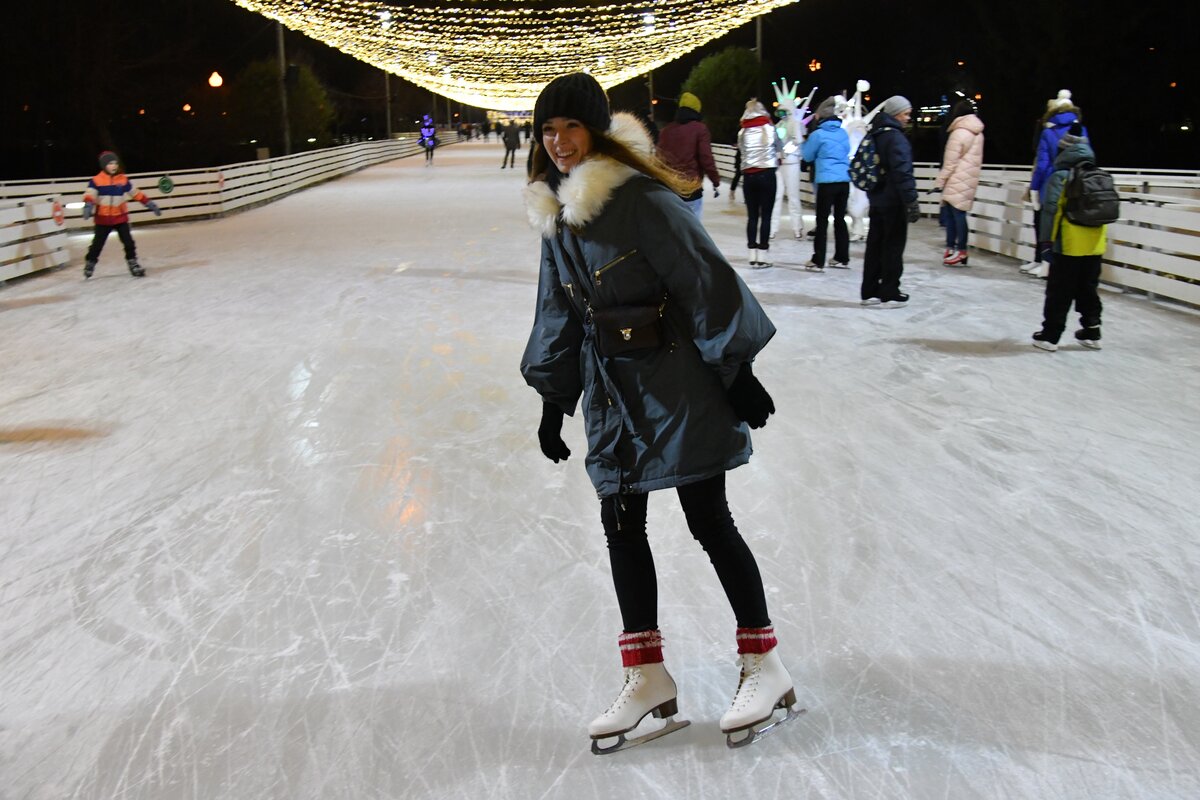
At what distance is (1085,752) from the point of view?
2.23m

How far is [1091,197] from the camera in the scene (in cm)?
531

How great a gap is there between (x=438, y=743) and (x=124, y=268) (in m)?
9.39

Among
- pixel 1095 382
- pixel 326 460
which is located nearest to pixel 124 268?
pixel 326 460

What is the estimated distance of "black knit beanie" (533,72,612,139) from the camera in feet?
7.18

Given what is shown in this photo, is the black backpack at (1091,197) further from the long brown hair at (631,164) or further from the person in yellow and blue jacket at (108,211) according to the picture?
the person in yellow and blue jacket at (108,211)

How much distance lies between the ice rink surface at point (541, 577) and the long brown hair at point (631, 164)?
1172 millimetres

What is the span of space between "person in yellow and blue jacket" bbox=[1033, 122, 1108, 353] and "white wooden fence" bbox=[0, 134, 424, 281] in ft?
28.0

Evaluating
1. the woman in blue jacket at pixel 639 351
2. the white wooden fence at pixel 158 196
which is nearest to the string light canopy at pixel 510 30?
the white wooden fence at pixel 158 196

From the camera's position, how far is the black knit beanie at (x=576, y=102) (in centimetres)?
219

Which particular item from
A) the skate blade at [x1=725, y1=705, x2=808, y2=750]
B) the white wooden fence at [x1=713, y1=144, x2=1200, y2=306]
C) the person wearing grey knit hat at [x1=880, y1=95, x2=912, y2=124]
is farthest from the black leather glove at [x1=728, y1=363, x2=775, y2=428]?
the white wooden fence at [x1=713, y1=144, x2=1200, y2=306]

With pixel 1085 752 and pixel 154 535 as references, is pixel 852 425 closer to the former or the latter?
pixel 1085 752

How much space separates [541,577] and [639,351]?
1195mm

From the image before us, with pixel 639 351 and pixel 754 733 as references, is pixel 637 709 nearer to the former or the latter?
pixel 754 733

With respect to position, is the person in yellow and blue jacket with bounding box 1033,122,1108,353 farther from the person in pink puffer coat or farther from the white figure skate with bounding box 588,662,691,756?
the white figure skate with bounding box 588,662,691,756
